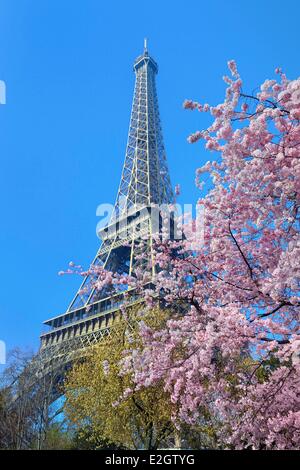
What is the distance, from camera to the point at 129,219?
42.8 m

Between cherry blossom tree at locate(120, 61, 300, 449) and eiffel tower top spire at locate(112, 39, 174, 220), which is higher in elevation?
eiffel tower top spire at locate(112, 39, 174, 220)

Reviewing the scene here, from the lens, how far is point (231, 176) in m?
6.91

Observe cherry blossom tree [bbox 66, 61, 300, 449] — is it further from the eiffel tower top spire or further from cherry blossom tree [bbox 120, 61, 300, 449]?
the eiffel tower top spire

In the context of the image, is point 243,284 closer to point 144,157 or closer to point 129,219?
point 129,219

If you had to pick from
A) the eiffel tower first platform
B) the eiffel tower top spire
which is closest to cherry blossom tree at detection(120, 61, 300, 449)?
the eiffel tower first platform

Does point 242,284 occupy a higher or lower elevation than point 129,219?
lower

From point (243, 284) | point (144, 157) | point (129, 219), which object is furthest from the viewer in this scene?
point (144, 157)

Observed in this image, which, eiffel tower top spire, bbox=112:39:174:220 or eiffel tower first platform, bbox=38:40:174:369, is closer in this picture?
eiffel tower first platform, bbox=38:40:174:369

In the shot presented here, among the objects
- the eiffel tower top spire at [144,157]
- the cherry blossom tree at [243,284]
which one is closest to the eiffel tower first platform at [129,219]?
the eiffel tower top spire at [144,157]

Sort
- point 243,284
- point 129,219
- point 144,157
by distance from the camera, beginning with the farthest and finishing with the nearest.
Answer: point 144,157 → point 129,219 → point 243,284

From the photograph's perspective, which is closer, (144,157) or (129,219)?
(129,219)

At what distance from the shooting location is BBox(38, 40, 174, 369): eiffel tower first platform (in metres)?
32.8

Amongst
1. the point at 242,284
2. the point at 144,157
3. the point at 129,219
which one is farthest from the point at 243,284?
the point at 144,157
